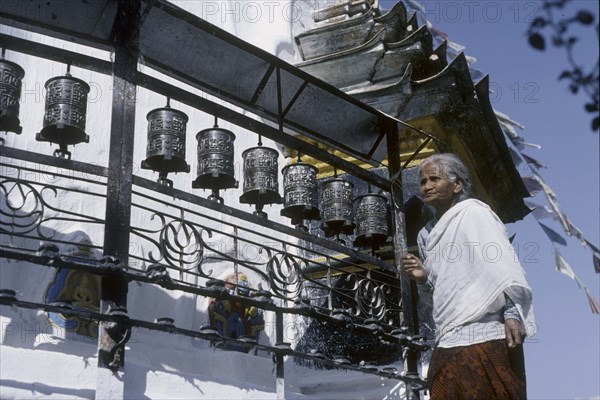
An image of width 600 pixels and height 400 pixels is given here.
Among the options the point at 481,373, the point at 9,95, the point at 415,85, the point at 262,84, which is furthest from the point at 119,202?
the point at 415,85

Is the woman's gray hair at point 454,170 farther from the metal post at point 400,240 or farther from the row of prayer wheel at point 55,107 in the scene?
the row of prayer wheel at point 55,107

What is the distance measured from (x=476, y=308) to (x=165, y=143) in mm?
2493

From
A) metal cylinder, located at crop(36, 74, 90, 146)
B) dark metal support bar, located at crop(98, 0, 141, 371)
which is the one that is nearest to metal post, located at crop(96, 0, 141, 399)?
dark metal support bar, located at crop(98, 0, 141, 371)

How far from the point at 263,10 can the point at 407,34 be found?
1.90 meters

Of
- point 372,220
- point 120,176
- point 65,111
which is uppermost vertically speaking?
point 65,111

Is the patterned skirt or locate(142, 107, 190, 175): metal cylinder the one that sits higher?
locate(142, 107, 190, 175): metal cylinder

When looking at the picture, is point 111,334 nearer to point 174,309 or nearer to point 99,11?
point 99,11

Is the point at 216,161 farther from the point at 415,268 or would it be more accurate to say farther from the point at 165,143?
the point at 415,268

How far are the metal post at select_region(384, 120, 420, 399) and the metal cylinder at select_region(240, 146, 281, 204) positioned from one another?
1063 mm

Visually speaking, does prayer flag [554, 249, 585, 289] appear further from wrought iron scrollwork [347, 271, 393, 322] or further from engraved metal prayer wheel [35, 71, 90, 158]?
engraved metal prayer wheel [35, 71, 90, 158]

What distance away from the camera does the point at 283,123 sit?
21.7 feet

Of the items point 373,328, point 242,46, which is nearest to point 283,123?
point 242,46

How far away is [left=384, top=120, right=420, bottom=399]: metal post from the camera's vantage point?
6109mm

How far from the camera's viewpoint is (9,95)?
16.1ft
